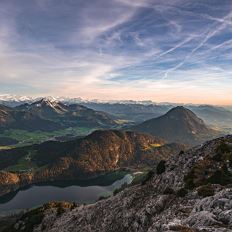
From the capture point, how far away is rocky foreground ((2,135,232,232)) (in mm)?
42750

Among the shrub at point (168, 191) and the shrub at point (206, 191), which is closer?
the shrub at point (206, 191)

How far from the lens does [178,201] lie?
196 feet

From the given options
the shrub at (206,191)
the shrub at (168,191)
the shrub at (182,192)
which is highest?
the shrub at (206,191)

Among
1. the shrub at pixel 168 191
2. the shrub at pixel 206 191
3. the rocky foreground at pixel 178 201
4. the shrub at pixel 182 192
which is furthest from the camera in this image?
the shrub at pixel 168 191

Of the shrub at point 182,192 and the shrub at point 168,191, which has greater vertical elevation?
the shrub at point 182,192

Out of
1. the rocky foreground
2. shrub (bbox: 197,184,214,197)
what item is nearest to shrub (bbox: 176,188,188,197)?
the rocky foreground

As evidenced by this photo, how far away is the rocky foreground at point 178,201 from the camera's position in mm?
42750

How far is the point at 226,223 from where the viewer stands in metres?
38.6

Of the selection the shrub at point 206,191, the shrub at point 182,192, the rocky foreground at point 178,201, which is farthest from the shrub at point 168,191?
the shrub at point 206,191

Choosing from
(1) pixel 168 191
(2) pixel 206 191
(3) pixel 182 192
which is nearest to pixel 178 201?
(3) pixel 182 192

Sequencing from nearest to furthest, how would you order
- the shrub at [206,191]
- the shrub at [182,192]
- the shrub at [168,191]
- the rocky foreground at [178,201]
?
the rocky foreground at [178,201]
the shrub at [206,191]
the shrub at [182,192]
the shrub at [168,191]

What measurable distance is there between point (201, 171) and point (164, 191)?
376 inches

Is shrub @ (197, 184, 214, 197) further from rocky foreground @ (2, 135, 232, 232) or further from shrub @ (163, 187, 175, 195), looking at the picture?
shrub @ (163, 187, 175, 195)

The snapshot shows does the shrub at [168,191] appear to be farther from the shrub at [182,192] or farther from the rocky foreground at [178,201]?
the shrub at [182,192]
